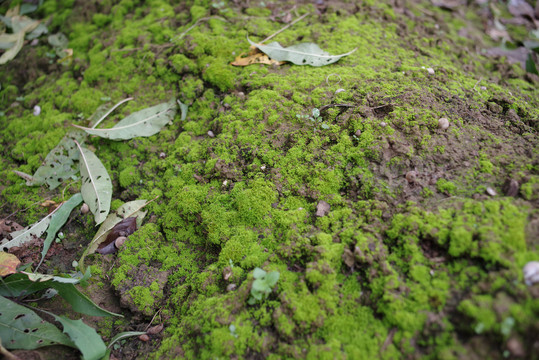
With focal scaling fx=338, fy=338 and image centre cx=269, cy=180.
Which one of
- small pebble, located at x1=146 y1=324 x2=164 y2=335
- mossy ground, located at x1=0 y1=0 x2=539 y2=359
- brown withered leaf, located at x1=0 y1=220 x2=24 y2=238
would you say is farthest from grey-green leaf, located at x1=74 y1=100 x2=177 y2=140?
small pebble, located at x1=146 y1=324 x2=164 y2=335

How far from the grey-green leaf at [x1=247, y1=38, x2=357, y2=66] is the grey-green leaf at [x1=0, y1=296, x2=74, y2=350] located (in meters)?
2.82

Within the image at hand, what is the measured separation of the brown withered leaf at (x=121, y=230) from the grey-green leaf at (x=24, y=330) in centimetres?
62

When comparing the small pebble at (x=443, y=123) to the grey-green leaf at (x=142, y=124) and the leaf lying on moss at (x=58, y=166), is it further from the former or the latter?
the leaf lying on moss at (x=58, y=166)

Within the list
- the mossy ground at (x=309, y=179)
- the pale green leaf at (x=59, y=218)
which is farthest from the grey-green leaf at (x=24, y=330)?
the pale green leaf at (x=59, y=218)

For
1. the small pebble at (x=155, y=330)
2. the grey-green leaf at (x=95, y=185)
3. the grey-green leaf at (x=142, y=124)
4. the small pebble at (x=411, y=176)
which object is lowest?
the small pebble at (x=155, y=330)

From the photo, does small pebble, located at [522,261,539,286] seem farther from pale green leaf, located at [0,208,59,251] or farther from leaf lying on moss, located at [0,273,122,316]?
pale green leaf, located at [0,208,59,251]

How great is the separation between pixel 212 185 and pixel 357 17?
102 inches

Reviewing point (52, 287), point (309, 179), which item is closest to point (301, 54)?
point (309, 179)

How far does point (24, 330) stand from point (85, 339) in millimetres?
421

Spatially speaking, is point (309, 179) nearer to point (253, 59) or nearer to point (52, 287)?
point (253, 59)

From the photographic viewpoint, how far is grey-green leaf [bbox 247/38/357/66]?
10.6 feet

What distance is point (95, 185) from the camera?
292 centimetres

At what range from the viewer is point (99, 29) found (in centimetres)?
411

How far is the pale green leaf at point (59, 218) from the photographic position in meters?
2.63
